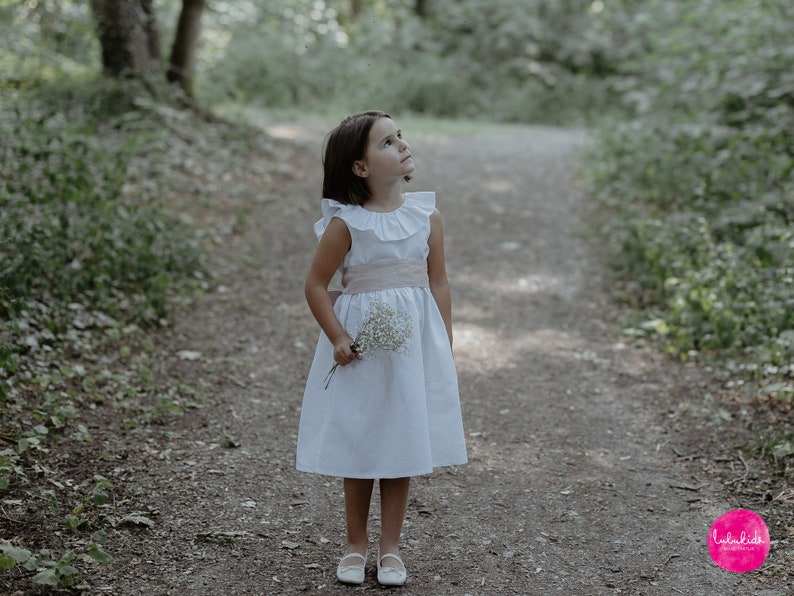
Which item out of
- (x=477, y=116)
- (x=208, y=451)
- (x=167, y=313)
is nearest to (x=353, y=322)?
(x=208, y=451)

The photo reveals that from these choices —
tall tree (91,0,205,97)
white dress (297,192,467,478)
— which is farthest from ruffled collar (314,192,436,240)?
tall tree (91,0,205,97)

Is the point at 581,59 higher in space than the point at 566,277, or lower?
higher

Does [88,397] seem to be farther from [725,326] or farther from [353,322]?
[725,326]

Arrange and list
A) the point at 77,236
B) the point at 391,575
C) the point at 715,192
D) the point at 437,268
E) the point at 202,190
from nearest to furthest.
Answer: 1. the point at 391,575
2. the point at 437,268
3. the point at 77,236
4. the point at 715,192
5. the point at 202,190

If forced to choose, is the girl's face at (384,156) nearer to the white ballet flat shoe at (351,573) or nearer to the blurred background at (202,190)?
the white ballet flat shoe at (351,573)

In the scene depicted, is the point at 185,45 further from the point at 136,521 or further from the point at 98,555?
the point at 98,555

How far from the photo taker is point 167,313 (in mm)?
5602

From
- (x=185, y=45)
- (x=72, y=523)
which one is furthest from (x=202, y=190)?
(x=72, y=523)

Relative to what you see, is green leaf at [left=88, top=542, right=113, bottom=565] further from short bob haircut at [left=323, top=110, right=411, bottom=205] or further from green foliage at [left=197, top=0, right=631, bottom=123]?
green foliage at [left=197, top=0, right=631, bottom=123]

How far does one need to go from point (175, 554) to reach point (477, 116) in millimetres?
15525

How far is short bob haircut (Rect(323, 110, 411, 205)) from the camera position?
291 cm

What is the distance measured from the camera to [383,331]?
A: 2.75 metres

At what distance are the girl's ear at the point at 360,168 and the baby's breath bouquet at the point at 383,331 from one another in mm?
450

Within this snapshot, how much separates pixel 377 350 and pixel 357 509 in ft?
1.99
